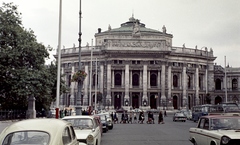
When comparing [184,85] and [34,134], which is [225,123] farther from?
[184,85]

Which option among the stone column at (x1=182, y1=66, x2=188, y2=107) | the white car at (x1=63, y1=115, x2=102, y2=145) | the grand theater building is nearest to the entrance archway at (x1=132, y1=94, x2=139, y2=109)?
the grand theater building

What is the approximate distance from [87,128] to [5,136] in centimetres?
614

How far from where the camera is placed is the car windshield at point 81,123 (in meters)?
13.7

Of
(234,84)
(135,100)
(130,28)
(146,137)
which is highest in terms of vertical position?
(130,28)

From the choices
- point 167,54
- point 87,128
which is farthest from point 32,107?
point 167,54

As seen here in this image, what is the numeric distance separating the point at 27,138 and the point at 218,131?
685cm

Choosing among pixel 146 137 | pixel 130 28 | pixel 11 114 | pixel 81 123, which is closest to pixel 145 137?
pixel 146 137

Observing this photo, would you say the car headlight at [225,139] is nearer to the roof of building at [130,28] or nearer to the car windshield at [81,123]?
the car windshield at [81,123]

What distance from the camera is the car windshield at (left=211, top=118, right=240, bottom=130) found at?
1209cm

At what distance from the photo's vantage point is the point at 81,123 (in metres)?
13.9

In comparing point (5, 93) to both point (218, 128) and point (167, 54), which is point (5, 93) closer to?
point (218, 128)

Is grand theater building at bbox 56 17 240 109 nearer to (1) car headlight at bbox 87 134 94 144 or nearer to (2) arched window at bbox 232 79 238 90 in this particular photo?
(2) arched window at bbox 232 79 238 90

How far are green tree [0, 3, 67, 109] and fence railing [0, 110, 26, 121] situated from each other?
4.37 feet

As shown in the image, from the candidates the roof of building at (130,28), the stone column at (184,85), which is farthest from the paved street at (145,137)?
the roof of building at (130,28)
